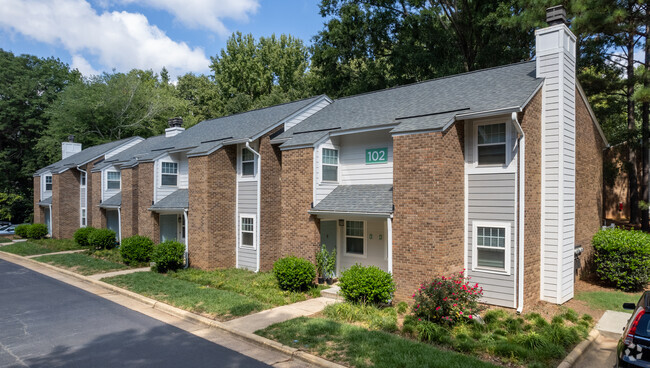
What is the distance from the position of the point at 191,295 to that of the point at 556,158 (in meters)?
11.1

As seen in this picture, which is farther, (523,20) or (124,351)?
(523,20)

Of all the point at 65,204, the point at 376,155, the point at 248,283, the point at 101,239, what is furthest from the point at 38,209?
the point at 376,155

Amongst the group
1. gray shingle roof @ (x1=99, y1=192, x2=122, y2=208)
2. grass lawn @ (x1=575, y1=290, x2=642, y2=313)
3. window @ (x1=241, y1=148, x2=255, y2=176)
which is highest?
window @ (x1=241, y1=148, x2=255, y2=176)

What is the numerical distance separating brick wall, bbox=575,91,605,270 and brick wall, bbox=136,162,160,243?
1737cm

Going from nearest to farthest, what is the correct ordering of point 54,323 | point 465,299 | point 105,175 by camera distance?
point 465,299, point 54,323, point 105,175

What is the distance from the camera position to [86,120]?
39094 mm

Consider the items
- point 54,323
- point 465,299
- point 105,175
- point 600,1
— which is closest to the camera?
point 465,299

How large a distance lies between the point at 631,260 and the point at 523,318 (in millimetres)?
5130

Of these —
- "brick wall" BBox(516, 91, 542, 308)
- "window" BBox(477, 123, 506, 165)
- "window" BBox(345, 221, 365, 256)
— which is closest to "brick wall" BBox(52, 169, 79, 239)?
"window" BBox(345, 221, 365, 256)

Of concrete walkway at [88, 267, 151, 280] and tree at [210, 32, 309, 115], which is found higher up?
tree at [210, 32, 309, 115]

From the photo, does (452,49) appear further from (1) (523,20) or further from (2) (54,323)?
(2) (54,323)

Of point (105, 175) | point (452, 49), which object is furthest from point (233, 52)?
point (452, 49)

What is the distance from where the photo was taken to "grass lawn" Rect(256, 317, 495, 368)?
6902mm

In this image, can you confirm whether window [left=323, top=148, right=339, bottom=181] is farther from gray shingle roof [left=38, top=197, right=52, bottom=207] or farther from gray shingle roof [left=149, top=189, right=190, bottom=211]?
gray shingle roof [left=38, top=197, right=52, bottom=207]
